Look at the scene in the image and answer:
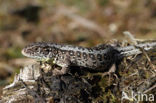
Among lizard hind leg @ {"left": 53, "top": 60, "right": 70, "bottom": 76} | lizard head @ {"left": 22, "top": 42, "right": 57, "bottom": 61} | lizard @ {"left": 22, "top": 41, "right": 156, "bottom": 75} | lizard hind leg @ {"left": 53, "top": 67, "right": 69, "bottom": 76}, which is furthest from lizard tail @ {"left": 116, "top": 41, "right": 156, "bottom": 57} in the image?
lizard head @ {"left": 22, "top": 42, "right": 57, "bottom": 61}

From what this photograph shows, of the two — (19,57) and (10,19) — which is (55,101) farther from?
(10,19)

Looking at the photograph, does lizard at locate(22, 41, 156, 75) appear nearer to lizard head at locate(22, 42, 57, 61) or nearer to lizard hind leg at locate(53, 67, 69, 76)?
lizard head at locate(22, 42, 57, 61)

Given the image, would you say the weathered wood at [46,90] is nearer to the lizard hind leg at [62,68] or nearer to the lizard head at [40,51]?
the lizard hind leg at [62,68]

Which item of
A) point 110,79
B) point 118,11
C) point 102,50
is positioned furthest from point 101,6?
point 110,79

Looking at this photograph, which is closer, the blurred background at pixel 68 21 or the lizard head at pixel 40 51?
the lizard head at pixel 40 51

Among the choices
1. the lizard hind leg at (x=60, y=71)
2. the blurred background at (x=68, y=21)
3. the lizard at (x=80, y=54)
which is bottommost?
the lizard hind leg at (x=60, y=71)

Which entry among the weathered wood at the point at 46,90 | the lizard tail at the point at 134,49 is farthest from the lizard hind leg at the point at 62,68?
the lizard tail at the point at 134,49

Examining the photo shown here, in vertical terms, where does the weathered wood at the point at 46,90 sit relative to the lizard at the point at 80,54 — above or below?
below
